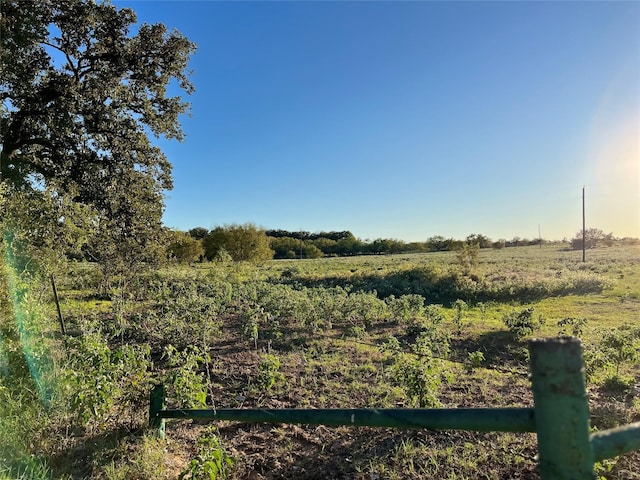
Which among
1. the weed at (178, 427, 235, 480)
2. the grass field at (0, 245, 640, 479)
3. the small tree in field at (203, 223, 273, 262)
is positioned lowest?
the grass field at (0, 245, 640, 479)

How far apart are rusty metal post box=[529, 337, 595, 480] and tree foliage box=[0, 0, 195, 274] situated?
28.2ft

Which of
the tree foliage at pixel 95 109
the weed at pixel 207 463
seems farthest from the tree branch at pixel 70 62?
the weed at pixel 207 463

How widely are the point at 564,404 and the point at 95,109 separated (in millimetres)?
11172

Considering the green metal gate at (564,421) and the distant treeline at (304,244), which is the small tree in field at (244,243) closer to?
the distant treeline at (304,244)

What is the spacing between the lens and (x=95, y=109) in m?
9.48

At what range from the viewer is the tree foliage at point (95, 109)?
859 centimetres

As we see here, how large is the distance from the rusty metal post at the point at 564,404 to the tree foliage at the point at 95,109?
28.2ft

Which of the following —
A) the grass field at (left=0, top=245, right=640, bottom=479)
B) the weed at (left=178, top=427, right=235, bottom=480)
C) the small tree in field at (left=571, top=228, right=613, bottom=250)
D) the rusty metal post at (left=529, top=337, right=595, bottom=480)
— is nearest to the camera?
the rusty metal post at (left=529, top=337, right=595, bottom=480)

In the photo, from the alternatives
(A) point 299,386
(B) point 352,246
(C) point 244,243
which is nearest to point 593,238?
(B) point 352,246

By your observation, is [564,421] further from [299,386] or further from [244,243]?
[244,243]

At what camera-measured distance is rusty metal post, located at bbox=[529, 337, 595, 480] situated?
2.73 feet

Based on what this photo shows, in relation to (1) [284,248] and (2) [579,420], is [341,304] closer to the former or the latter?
(2) [579,420]

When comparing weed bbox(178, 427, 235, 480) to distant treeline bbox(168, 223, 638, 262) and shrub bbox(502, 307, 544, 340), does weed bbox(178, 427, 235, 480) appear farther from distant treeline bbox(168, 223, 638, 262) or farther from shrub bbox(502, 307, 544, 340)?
distant treeline bbox(168, 223, 638, 262)

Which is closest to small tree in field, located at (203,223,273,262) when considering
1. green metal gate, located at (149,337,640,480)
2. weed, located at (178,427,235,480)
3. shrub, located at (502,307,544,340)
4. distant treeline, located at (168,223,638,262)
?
distant treeline, located at (168,223,638,262)
